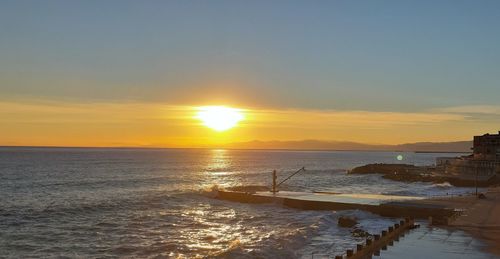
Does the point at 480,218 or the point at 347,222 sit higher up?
the point at 480,218

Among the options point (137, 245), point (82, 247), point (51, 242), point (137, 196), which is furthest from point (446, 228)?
point (137, 196)

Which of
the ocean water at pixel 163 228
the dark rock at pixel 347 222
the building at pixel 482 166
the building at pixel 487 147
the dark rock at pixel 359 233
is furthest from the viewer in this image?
the building at pixel 487 147

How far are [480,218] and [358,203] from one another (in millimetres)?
14789

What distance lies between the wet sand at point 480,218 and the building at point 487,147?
70.4 m

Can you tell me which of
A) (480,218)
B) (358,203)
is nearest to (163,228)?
(358,203)

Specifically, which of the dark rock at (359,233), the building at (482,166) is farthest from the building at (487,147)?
the dark rock at (359,233)

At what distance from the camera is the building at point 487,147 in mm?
116125

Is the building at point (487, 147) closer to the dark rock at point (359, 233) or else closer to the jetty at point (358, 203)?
the jetty at point (358, 203)

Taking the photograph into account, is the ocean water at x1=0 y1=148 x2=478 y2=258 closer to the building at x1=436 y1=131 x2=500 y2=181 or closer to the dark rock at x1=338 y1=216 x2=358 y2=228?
the dark rock at x1=338 y1=216 x2=358 y2=228

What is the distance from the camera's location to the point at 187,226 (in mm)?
42000

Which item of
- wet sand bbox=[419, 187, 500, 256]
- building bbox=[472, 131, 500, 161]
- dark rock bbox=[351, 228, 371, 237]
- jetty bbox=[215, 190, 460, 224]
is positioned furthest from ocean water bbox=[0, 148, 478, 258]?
building bbox=[472, 131, 500, 161]

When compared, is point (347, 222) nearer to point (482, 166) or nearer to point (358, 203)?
point (358, 203)

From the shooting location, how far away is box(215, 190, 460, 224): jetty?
4334 cm

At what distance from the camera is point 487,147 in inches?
5113
